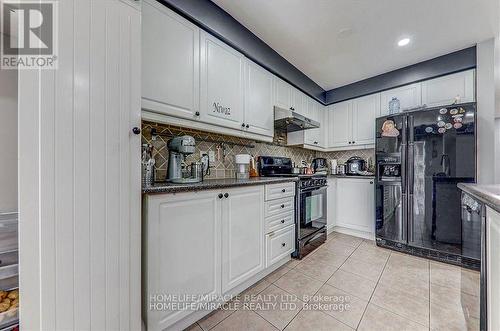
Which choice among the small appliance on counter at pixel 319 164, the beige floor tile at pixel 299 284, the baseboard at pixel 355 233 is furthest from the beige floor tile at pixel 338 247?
the small appliance on counter at pixel 319 164

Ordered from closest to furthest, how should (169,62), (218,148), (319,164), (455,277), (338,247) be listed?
(169,62) < (455,277) < (218,148) < (338,247) < (319,164)

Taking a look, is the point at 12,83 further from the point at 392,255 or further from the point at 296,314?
the point at 392,255

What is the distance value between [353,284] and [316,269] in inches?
14.2

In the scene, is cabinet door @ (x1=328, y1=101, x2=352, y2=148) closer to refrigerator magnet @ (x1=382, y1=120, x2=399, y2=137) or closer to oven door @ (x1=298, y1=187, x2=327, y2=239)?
refrigerator magnet @ (x1=382, y1=120, x2=399, y2=137)

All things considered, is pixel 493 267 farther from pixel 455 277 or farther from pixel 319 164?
pixel 319 164

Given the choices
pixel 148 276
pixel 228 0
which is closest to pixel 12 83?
pixel 148 276

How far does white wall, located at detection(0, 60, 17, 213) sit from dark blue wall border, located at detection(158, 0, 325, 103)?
3.51 feet

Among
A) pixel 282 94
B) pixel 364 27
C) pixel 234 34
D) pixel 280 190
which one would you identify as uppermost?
pixel 364 27

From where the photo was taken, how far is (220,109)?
5.78ft

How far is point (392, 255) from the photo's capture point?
7.78 ft

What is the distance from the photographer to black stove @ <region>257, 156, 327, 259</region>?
2.25m

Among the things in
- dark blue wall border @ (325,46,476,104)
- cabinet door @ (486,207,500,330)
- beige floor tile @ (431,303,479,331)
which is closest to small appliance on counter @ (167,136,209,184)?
cabinet door @ (486,207,500,330)

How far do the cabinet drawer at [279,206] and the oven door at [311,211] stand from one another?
6.4 inches

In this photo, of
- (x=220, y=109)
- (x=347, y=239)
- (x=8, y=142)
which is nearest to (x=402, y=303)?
(x=347, y=239)
